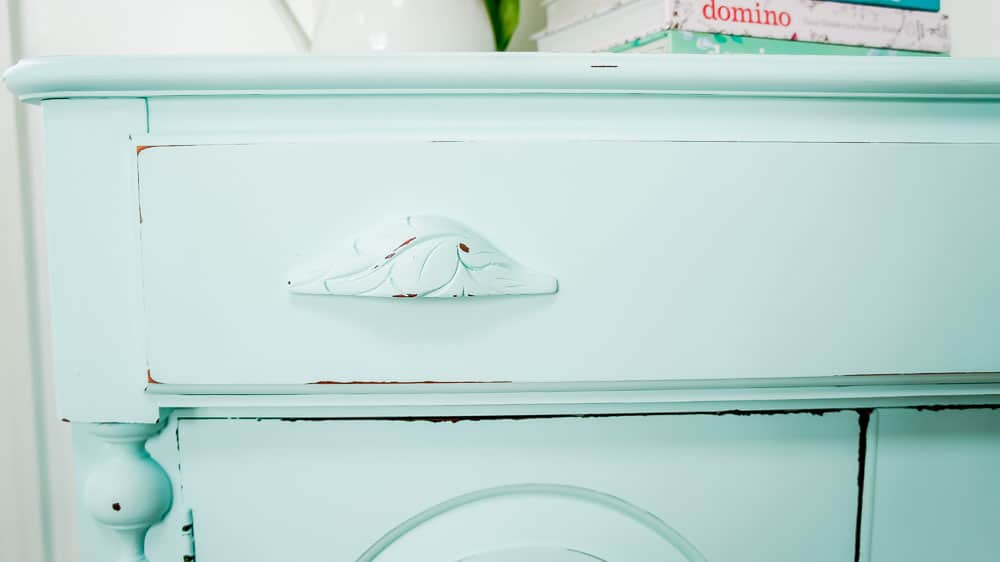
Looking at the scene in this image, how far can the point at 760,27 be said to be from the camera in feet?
1.58

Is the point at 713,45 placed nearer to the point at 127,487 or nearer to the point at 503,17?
the point at 503,17

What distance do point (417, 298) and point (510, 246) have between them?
0.06 metres

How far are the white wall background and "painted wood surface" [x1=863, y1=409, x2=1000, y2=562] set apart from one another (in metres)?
0.70

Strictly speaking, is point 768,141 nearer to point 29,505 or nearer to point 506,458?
point 506,458

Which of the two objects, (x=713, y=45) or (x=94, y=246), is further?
(x=713, y=45)

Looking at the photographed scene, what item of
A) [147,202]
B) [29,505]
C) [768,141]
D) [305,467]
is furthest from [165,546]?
[768,141]

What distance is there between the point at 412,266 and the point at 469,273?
0.03m

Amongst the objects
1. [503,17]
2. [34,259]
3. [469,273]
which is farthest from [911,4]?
[34,259]

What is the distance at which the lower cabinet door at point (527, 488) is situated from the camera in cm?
34

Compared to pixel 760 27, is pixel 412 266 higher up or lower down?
lower down

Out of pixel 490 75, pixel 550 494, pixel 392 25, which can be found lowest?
pixel 550 494

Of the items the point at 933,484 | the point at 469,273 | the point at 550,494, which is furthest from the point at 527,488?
the point at 933,484

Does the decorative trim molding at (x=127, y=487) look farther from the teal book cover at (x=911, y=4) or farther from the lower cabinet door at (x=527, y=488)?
the teal book cover at (x=911, y=4)

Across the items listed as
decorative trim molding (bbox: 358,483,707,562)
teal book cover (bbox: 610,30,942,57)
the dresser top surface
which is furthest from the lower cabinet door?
teal book cover (bbox: 610,30,942,57)
